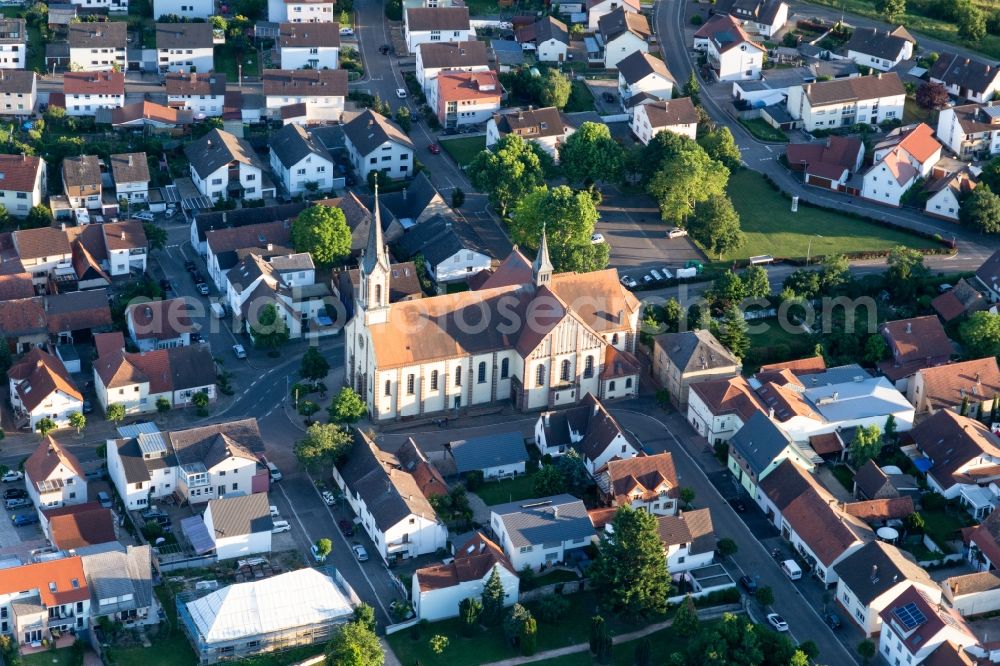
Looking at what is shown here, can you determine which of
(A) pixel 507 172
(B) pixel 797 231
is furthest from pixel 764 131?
(A) pixel 507 172

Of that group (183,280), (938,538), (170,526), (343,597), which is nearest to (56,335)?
(183,280)

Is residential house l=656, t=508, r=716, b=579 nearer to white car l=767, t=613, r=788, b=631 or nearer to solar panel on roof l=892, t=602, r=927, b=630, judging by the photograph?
white car l=767, t=613, r=788, b=631

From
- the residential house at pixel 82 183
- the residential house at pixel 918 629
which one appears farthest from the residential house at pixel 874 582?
the residential house at pixel 82 183

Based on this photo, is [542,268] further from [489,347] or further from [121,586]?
[121,586]

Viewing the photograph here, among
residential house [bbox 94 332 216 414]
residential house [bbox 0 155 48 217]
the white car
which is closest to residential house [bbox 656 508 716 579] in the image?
the white car

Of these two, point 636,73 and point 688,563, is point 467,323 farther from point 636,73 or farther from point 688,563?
point 636,73

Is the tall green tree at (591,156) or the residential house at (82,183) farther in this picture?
the tall green tree at (591,156)

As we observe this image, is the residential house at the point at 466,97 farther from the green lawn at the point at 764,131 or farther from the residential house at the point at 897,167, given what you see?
the residential house at the point at 897,167
